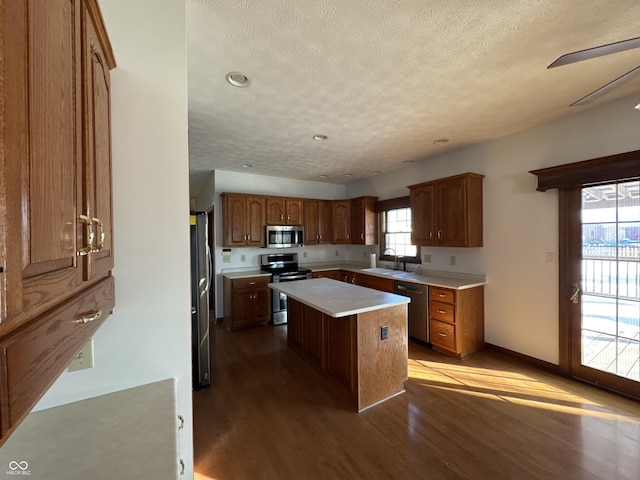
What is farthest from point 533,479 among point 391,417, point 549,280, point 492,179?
point 492,179

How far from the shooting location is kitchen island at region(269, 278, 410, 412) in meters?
2.25

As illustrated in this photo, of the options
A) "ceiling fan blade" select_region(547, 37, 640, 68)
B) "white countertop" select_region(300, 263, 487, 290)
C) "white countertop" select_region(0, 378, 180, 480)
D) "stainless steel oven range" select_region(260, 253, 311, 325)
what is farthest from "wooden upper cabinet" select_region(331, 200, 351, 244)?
"white countertop" select_region(0, 378, 180, 480)

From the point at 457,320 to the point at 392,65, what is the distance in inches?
111

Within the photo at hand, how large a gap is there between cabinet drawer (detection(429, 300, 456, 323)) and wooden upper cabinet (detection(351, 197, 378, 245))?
6.54 feet

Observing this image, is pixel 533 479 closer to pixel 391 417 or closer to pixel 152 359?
pixel 391 417

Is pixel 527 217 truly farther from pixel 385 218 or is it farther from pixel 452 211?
pixel 385 218

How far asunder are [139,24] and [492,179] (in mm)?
3756

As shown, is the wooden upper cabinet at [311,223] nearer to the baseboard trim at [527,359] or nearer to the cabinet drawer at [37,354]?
the baseboard trim at [527,359]

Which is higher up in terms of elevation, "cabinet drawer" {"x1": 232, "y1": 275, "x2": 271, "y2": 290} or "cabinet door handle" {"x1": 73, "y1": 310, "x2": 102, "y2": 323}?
"cabinet door handle" {"x1": 73, "y1": 310, "x2": 102, "y2": 323}

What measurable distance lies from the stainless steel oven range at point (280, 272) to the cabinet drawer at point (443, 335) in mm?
2279

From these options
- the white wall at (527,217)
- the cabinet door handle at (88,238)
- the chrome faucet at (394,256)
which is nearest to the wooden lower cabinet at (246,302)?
the chrome faucet at (394,256)

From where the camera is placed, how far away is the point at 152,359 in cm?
115

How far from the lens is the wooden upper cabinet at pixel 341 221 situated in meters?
5.46

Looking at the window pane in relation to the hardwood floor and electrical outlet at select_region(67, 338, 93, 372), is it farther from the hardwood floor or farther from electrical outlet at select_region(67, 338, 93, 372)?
electrical outlet at select_region(67, 338, 93, 372)
